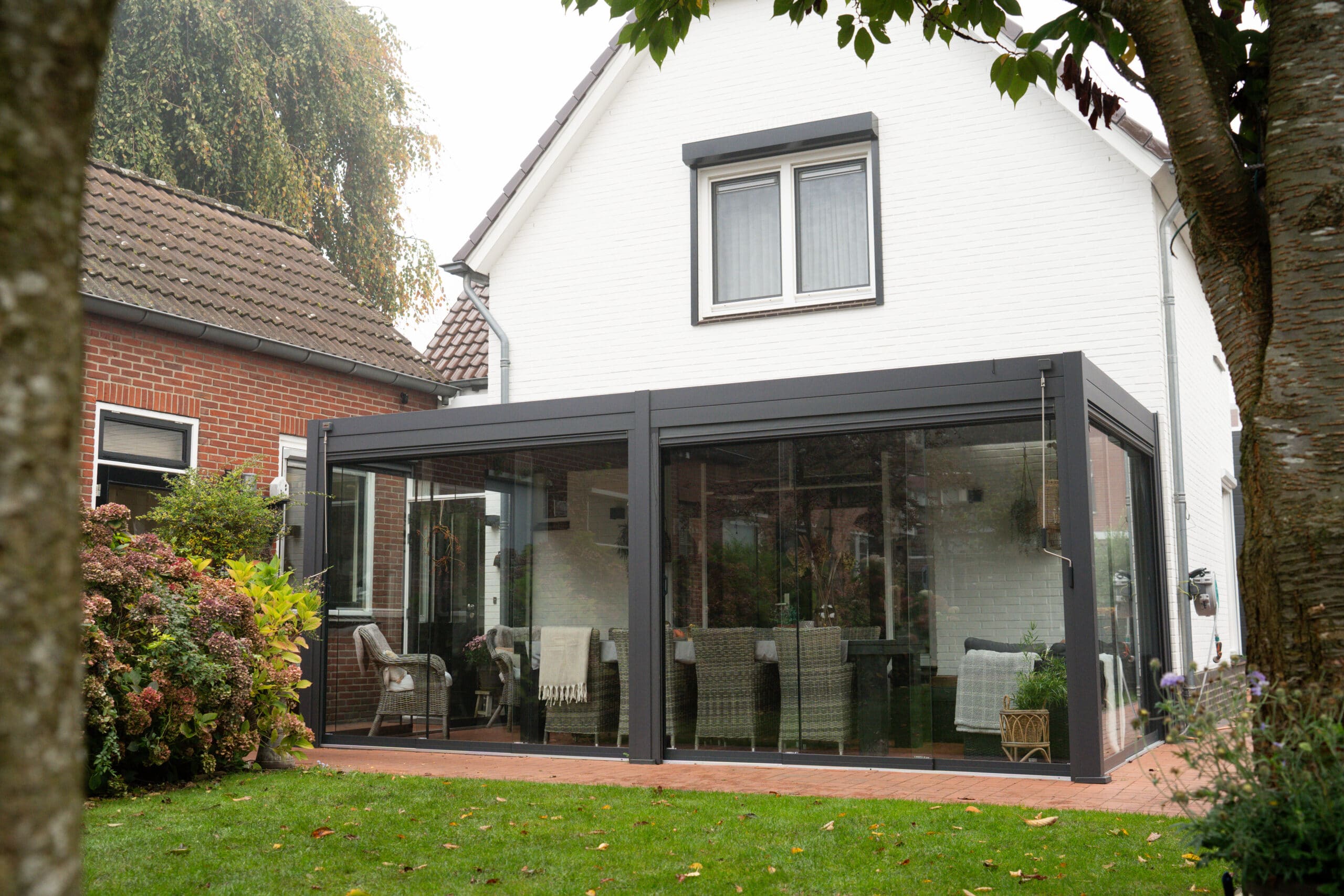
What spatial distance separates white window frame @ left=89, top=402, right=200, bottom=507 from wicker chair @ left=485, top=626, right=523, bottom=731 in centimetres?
319

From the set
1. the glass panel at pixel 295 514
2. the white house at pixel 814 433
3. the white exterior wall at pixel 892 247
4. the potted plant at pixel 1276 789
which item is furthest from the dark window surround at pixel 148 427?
the potted plant at pixel 1276 789

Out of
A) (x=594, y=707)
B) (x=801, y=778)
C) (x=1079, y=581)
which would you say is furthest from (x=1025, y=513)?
(x=594, y=707)

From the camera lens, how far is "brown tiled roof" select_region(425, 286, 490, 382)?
13.7 meters

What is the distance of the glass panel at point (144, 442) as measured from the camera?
9930 mm

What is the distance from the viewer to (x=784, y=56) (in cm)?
1172

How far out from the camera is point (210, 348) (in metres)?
10.9

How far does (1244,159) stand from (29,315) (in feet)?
13.3

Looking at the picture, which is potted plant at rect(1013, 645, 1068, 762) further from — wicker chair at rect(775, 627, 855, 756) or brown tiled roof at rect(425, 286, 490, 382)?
brown tiled roof at rect(425, 286, 490, 382)

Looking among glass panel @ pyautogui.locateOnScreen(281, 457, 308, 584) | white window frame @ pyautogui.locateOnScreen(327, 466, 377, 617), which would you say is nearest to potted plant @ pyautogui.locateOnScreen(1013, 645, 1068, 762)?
white window frame @ pyautogui.locateOnScreen(327, 466, 377, 617)

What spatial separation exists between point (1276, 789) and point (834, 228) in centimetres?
856

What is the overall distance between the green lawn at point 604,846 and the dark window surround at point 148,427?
382 centimetres

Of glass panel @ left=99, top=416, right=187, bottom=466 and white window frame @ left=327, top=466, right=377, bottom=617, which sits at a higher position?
glass panel @ left=99, top=416, right=187, bottom=466

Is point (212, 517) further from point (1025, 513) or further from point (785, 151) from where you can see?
point (1025, 513)

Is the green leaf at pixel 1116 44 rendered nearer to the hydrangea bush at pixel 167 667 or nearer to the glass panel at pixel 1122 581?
the glass panel at pixel 1122 581
